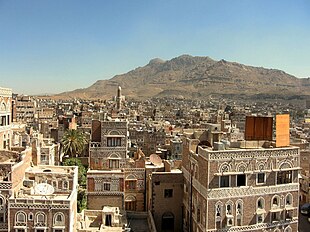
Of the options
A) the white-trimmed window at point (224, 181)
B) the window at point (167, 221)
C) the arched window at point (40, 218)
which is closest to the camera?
the arched window at point (40, 218)

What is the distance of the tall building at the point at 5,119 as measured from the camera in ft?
111

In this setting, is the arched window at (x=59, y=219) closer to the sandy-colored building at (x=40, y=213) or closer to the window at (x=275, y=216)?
the sandy-colored building at (x=40, y=213)

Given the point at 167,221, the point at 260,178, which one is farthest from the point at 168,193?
the point at 260,178

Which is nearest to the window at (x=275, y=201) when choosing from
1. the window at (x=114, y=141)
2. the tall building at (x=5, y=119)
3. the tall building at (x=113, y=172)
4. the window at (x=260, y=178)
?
the window at (x=260, y=178)

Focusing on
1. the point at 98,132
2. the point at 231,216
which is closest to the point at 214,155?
the point at 231,216

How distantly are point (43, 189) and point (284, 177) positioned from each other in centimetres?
1940

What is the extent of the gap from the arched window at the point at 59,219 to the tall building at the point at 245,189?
1061 centimetres

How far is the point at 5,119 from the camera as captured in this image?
3491 centimetres

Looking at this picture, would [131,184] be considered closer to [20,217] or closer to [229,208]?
[229,208]

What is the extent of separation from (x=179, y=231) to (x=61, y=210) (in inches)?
548

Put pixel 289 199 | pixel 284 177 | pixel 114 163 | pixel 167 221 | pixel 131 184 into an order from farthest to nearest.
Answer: pixel 114 163 → pixel 131 184 → pixel 167 221 → pixel 289 199 → pixel 284 177

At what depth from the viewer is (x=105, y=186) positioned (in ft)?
118

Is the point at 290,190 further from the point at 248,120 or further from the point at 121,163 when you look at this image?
the point at 121,163

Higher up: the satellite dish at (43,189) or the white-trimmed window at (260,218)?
the satellite dish at (43,189)
